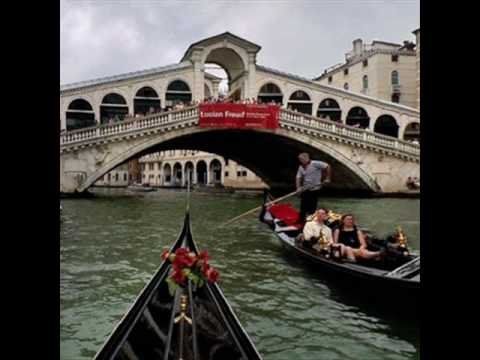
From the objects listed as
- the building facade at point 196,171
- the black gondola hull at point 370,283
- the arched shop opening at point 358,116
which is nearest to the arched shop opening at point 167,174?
the building facade at point 196,171

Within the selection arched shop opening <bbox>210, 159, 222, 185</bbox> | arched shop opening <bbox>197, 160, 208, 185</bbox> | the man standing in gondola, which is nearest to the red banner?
the man standing in gondola

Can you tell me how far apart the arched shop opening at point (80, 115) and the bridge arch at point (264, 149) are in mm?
2431

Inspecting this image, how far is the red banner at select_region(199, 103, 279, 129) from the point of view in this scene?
10.5 metres

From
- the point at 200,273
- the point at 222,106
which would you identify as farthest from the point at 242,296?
the point at 222,106

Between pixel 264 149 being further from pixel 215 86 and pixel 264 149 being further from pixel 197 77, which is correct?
pixel 215 86

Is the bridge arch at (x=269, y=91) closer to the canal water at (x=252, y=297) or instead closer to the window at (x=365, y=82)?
the window at (x=365, y=82)

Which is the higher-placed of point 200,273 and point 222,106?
point 222,106

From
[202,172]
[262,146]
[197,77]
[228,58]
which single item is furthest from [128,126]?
[202,172]

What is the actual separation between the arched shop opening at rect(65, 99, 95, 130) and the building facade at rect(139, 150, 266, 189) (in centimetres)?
670

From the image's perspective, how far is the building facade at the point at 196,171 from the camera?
1914 centimetres
